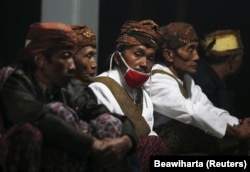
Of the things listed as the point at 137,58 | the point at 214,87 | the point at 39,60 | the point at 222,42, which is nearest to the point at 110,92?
the point at 137,58

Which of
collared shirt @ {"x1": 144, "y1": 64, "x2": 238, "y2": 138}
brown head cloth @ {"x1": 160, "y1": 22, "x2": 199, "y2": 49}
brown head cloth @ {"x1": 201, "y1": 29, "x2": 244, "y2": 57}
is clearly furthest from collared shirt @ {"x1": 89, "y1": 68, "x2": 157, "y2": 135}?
brown head cloth @ {"x1": 201, "y1": 29, "x2": 244, "y2": 57}

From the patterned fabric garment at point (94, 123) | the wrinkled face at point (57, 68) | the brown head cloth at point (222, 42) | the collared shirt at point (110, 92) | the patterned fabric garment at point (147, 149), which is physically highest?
the brown head cloth at point (222, 42)

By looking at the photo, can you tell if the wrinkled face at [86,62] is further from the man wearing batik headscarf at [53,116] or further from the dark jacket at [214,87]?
the dark jacket at [214,87]

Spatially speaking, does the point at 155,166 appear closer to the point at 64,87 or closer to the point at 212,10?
the point at 64,87

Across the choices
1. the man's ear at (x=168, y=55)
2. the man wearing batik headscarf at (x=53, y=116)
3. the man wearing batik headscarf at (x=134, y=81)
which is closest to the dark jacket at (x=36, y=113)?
the man wearing batik headscarf at (x=53, y=116)

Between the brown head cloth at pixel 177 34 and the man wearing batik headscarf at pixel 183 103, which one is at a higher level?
the brown head cloth at pixel 177 34

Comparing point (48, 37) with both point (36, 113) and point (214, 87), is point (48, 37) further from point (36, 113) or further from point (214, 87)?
point (214, 87)

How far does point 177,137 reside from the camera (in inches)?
159

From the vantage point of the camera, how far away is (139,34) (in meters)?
3.94

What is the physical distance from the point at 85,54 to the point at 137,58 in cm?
33

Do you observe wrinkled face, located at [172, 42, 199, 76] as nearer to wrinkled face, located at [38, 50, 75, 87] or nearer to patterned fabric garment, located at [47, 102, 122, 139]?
patterned fabric garment, located at [47, 102, 122, 139]

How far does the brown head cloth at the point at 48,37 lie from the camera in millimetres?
3686

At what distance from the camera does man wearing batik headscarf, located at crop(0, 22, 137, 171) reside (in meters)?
3.62

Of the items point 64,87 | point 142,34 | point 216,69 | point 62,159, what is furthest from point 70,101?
point 216,69
